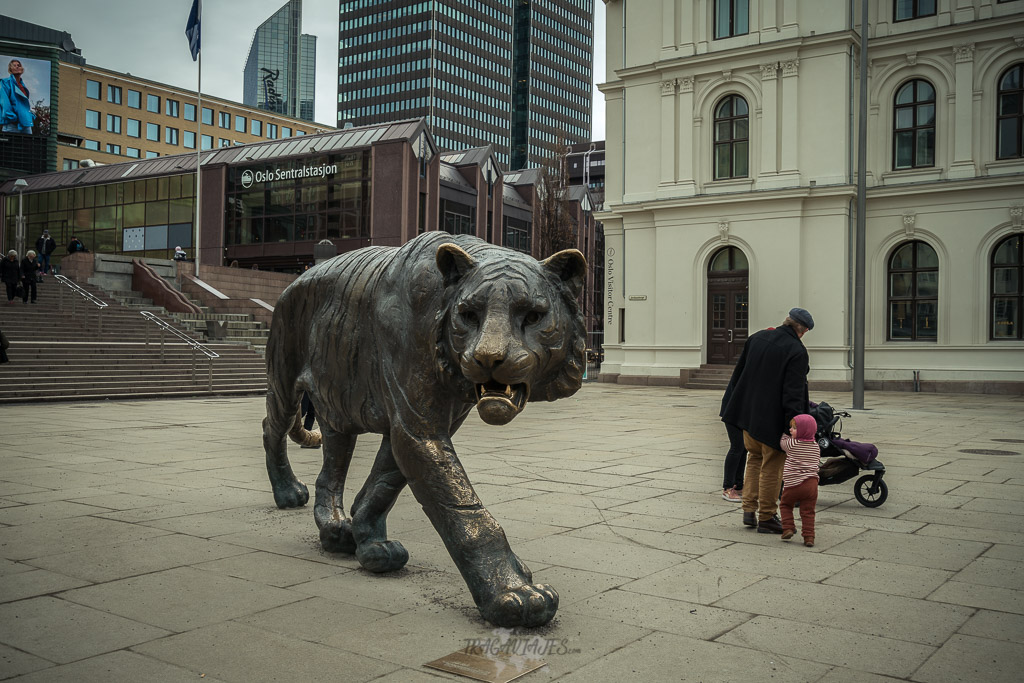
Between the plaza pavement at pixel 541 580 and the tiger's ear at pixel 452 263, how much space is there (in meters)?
1.50

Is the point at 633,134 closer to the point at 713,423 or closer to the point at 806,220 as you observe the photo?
the point at 806,220

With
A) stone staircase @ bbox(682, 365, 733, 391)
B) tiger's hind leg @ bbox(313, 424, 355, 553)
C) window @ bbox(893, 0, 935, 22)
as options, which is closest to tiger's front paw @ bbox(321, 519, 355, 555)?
tiger's hind leg @ bbox(313, 424, 355, 553)

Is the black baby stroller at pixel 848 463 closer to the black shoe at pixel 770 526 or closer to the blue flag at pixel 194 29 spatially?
the black shoe at pixel 770 526

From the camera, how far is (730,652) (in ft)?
11.9

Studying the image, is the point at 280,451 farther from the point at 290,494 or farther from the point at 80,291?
the point at 80,291

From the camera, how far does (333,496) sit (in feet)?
16.8

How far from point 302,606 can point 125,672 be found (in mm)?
970

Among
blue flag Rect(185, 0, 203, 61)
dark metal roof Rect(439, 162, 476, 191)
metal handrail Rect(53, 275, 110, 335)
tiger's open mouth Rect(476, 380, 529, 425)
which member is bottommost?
tiger's open mouth Rect(476, 380, 529, 425)

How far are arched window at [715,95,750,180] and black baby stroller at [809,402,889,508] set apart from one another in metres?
20.7

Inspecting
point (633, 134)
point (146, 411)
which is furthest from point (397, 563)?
point (633, 134)

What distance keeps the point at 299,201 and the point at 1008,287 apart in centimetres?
3196

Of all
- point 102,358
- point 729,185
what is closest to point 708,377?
point 729,185

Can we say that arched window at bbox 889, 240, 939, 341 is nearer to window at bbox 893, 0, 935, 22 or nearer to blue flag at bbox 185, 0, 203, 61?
window at bbox 893, 0, 935, 22

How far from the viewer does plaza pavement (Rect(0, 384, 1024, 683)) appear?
11.4 ft
